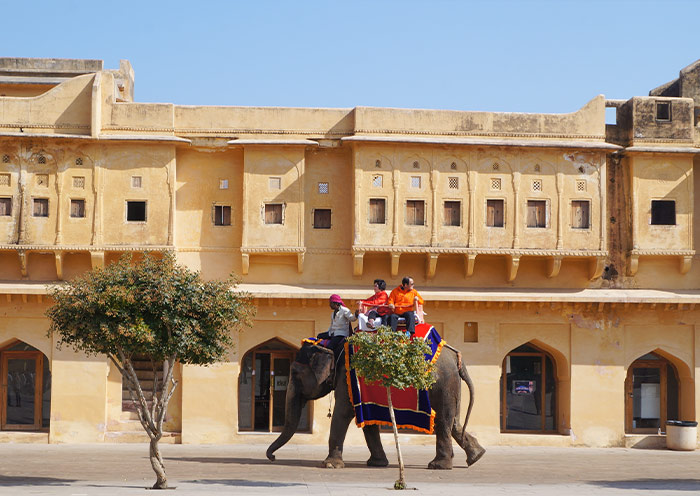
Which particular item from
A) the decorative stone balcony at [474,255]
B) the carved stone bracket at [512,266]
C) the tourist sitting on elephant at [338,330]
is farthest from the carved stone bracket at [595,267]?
the tourist sitting on elephant at [338,330]

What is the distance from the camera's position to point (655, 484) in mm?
17938

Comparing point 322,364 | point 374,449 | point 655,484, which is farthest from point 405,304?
point 655,484

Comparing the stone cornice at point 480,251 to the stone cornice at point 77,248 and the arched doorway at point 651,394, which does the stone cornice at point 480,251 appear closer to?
the arched doorway at point 651,394

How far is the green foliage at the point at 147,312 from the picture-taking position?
16.0m

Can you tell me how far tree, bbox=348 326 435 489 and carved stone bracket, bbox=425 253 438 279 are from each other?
793 cm

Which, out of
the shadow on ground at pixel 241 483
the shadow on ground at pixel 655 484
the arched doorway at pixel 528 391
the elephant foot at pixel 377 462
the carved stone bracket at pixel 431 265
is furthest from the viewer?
the arched doorway at pixel 528 391

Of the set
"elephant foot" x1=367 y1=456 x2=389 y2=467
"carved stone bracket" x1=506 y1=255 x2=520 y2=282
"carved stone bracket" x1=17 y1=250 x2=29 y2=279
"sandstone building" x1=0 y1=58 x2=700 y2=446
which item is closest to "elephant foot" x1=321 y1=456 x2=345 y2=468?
"elephant foot" x1=367 y1=456 x2=389 y2=467

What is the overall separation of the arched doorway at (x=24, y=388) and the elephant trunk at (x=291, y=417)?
7.94 meters

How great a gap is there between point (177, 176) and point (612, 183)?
1069cm

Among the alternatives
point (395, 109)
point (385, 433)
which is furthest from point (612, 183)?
point (385, 433)

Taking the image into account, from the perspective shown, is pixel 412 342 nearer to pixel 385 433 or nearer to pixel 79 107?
pixel 385 433

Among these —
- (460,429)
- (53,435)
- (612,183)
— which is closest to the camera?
(460,429)

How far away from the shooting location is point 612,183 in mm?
25891

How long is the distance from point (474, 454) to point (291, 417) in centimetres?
351
